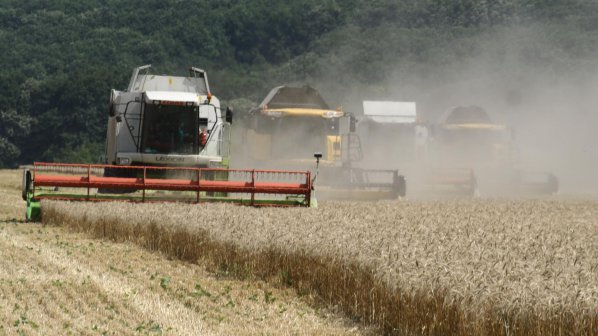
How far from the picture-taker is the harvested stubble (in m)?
7.04

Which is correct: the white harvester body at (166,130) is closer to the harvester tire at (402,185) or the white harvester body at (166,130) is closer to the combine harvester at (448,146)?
the harvester tire at (402,185)

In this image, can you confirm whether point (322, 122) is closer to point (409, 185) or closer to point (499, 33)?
point (409, 185)

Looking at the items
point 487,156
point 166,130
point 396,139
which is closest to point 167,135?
point 166,130

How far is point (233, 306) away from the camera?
9836 millimetres

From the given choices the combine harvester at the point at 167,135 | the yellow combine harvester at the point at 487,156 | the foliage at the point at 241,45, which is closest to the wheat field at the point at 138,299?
the combine harvester at the point at 167,135

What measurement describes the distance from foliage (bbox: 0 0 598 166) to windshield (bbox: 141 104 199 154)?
130 ft

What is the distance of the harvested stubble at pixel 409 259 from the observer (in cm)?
704

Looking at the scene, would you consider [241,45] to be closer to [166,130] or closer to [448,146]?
[448,146]

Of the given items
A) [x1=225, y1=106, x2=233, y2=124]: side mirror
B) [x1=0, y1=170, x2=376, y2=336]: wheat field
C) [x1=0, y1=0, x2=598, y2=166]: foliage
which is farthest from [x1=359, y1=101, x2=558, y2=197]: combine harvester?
[x1=0, y1=0, x2=598, y2=166]: foliage

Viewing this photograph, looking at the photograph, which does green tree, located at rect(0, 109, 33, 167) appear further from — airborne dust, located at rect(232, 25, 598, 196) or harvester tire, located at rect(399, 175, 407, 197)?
harvester tire, located at rect(399, 175, 407, 197)

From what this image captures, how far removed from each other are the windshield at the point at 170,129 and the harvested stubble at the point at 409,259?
5264 mm

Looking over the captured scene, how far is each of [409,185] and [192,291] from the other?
2188cm

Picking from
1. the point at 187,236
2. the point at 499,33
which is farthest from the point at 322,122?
the point at 499,33

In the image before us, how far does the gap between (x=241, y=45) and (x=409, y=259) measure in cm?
9257
